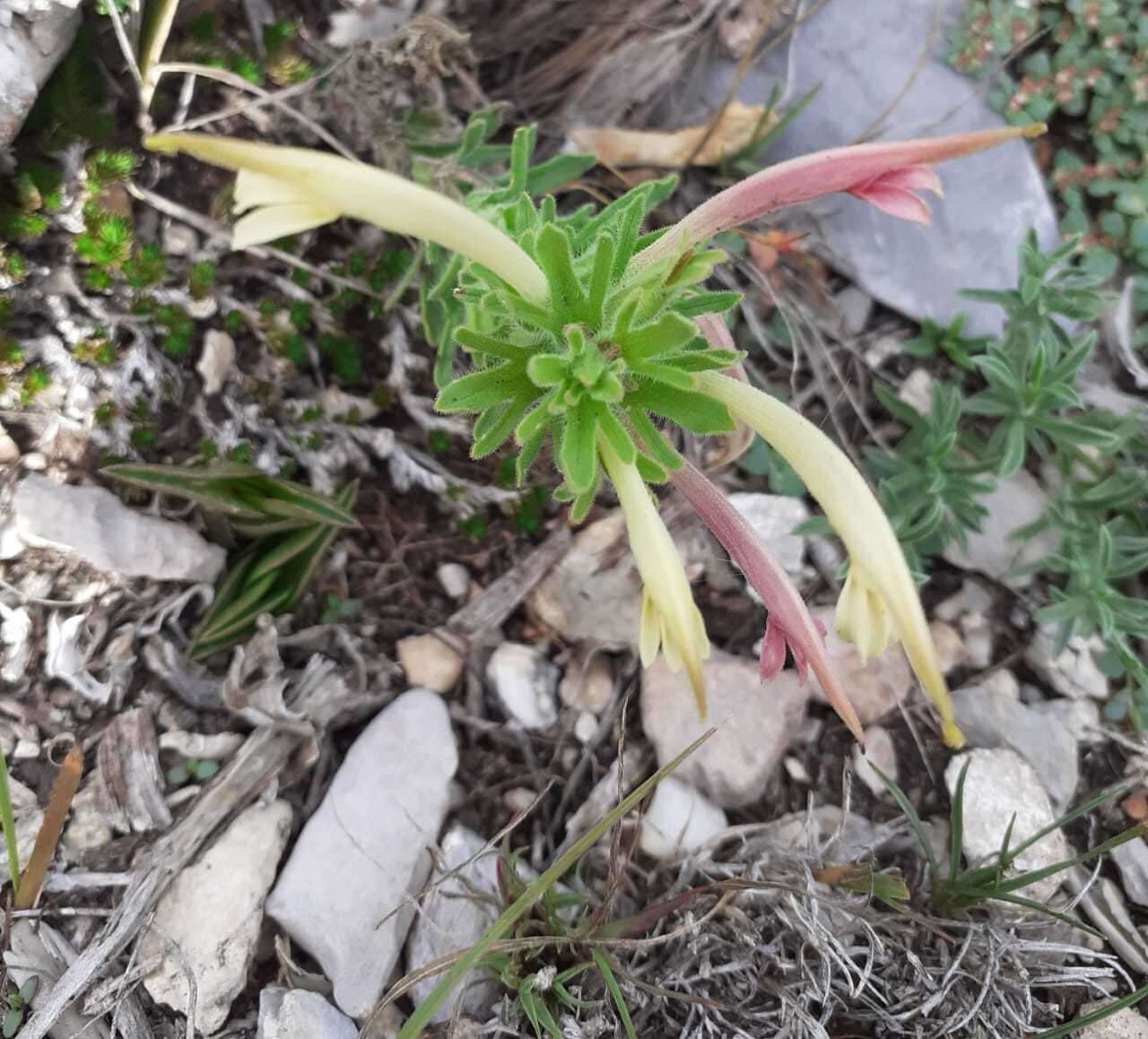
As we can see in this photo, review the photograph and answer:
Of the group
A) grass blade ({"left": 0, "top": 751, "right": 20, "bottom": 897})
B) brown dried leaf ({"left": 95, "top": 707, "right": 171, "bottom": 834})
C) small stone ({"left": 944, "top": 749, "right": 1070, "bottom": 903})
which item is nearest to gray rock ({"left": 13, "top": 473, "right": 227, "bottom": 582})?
brown dried leaf ({"left": 95, "top": 707, "right": 171, "bottom": 834})

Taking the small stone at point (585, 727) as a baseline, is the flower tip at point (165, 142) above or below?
above

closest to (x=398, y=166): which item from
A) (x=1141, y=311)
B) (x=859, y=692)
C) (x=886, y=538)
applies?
(x=886, y=538)

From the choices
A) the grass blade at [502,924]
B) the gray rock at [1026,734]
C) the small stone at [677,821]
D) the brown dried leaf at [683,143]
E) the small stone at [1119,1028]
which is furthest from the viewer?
the brown dried leaf at [683,143]

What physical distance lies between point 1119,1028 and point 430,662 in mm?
2301

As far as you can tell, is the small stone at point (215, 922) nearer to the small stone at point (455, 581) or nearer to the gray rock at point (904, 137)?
the small stone at point (455, 581)

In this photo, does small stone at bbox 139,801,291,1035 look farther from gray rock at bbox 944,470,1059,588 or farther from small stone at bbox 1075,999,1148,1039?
gray rock at bbox 944,470,1059,588

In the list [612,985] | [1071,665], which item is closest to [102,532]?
[612,985]

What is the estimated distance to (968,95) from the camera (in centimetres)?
358

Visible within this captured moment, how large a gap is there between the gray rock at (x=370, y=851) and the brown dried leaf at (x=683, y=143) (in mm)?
2118

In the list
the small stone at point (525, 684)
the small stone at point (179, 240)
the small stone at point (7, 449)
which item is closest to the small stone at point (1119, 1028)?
the small stone at point (525, 684)

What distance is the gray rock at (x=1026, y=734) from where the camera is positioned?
299cm

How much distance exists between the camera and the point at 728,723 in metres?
2.91

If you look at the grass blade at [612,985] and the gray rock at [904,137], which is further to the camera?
the gray rock at [904,137]

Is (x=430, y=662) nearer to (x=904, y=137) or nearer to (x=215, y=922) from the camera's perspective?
(x=215, y=922)
